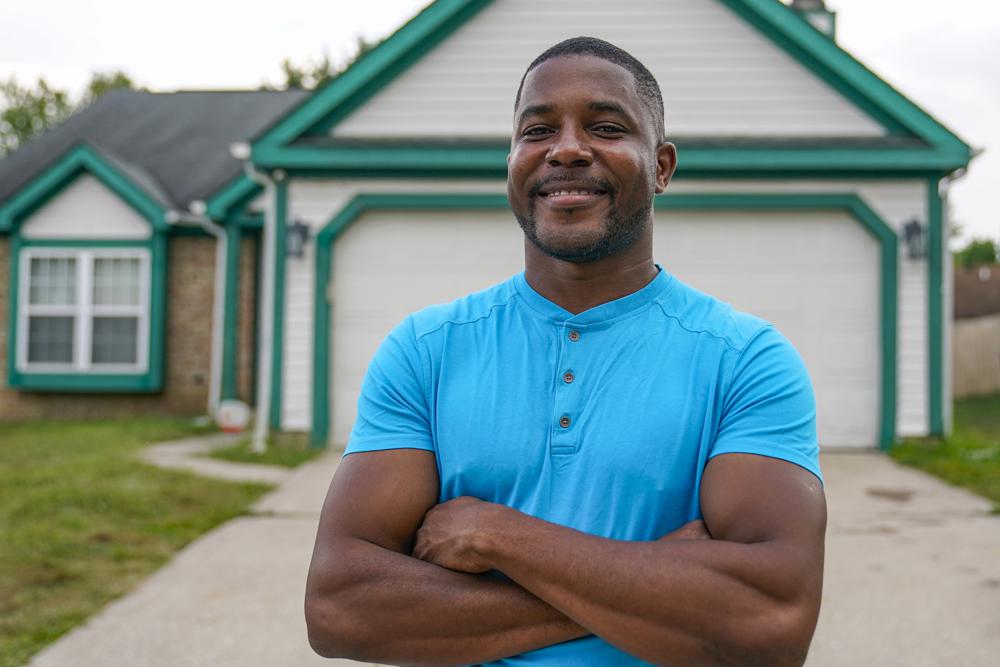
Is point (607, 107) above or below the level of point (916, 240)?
below

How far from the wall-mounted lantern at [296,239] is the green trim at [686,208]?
15 centimetres

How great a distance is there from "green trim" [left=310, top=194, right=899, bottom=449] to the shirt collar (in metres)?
6.95

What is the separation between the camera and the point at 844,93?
8.70m

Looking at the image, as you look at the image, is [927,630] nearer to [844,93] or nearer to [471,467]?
[471,467]

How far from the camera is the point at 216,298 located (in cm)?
1261

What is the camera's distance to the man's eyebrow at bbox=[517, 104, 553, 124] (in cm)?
188

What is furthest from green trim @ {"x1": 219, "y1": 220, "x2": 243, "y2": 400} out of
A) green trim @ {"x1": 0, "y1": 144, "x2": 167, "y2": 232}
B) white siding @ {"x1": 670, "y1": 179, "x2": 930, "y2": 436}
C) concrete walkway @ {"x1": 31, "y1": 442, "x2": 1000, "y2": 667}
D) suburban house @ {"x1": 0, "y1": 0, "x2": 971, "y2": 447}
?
white siding @ {"x1": 670, "y1": 179, "x2": 930, "y2": 436}

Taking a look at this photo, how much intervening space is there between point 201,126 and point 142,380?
5.13 metres

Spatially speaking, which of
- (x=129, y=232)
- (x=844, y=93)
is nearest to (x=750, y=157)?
(x=844, y=93)

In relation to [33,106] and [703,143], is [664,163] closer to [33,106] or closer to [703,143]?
[703,143]

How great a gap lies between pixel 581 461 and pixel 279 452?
732 cm

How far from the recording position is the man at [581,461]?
1.59m

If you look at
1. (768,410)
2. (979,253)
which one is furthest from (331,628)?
(979,253)

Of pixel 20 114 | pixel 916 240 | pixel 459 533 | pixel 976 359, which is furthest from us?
pixel 20 114
